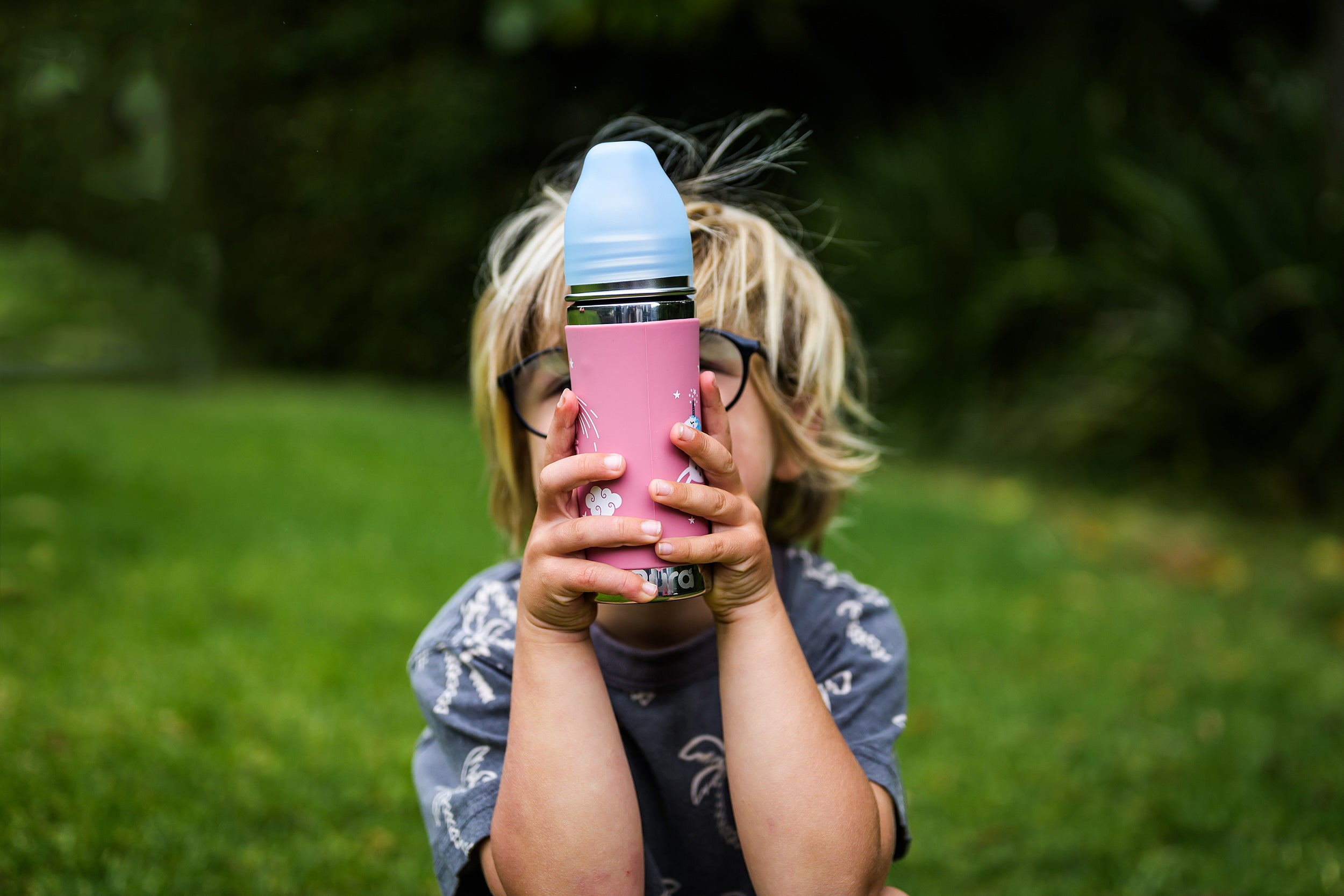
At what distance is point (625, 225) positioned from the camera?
1.36 m

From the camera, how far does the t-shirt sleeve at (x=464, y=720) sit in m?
1.74

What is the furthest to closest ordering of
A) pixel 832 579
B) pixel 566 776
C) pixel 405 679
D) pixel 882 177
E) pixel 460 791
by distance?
pixel 882 177
pixel 405 679
pixel 832 579
pixel 460 791
pixel 566 776

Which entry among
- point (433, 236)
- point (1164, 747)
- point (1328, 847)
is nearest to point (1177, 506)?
point (1164, 747)

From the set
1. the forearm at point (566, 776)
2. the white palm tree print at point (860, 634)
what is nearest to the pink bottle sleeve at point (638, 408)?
the forearm at point (566, 776)

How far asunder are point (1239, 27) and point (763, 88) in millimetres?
3768

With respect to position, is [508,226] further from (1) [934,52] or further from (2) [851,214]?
(1) [934,52]

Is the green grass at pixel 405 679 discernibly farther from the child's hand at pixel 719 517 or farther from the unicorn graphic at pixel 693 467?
the unicorn graphic at pixel 693 467

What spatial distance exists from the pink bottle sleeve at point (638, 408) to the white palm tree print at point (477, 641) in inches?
18.7

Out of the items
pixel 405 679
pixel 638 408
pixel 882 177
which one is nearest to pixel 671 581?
pixel 638 408

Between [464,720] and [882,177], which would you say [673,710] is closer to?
[464,720]

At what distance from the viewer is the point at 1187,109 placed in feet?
24.9

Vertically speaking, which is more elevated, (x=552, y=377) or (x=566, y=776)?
(x=552, y=377)

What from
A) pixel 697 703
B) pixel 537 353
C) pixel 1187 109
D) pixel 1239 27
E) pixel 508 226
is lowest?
pixel 697 703

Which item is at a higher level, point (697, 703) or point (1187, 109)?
point (1187, 109)
